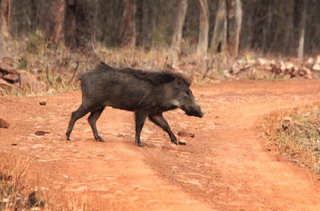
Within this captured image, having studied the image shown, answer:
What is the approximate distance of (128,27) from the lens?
1886 centimetres

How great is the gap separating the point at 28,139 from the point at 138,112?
1.59 m

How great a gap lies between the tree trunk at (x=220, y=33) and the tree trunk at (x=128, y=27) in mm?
3347

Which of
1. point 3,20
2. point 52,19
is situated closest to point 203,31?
point 52,19

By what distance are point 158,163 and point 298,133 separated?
3.54 meters

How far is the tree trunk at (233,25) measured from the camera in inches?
671

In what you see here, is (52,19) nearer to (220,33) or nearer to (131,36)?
(131,36)

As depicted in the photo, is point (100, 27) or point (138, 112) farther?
point (100, 27)

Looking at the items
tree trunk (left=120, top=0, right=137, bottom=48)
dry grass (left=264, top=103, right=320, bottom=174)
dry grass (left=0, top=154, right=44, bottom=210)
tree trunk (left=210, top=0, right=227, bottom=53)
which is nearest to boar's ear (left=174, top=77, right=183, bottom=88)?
dry grass (left=264, top=103, right=320, bottom=174)

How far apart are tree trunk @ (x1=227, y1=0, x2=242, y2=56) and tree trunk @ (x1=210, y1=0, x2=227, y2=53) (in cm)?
42

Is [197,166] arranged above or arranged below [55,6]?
below

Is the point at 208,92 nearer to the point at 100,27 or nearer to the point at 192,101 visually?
the point at 192,101

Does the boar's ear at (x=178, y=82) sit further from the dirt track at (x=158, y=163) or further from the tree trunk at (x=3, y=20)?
the tree trunk at (x=3, y=20)

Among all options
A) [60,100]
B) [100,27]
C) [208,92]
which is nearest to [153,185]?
[60,100]

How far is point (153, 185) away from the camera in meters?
4.64
